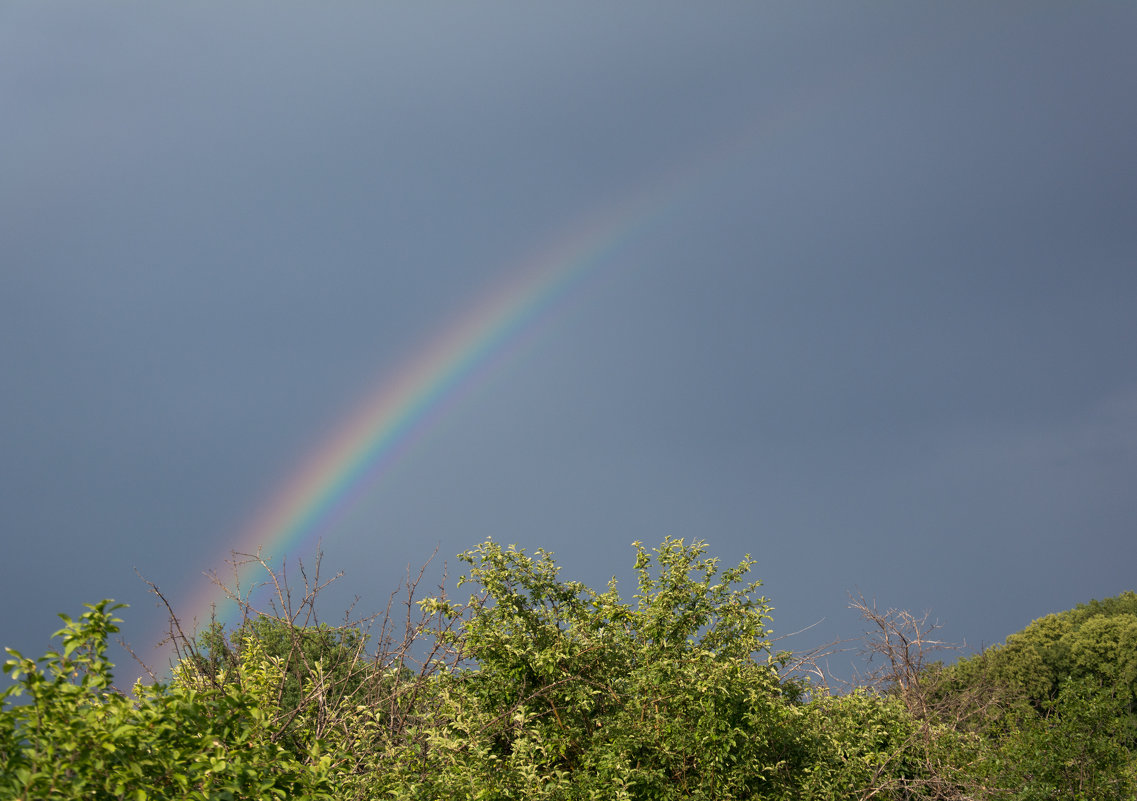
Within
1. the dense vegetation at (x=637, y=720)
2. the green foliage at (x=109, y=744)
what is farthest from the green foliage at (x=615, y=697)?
the green foliage at (x=109, y=744)

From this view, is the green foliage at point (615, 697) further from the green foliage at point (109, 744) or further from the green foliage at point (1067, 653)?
the green foliage at point (1067, 653)

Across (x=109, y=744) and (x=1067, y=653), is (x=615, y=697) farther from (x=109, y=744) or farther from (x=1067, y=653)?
(x=1067, y=653)

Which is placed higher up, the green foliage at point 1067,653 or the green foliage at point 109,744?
the green foliage at point 1067,653

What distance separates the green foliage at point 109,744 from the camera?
323cm

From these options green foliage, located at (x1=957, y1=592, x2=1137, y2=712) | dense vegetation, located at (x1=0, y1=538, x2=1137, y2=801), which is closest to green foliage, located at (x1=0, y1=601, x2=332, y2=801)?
dense vegetation, located at (x1=0, y1=538, x2=1137, y2=801)

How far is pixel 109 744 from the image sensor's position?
127 inches

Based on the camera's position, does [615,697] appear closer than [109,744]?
No

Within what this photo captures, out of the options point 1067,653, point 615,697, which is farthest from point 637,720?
point 1067,653

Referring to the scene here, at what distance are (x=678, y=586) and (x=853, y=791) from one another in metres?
2.73

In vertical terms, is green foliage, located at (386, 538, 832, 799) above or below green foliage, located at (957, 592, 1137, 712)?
below

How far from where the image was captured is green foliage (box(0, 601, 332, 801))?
3227 mm

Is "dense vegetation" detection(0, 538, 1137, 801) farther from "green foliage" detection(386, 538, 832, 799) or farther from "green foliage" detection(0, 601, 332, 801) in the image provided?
"green foliage" detection(0, 601, 332, 801)

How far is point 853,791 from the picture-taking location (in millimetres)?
8016

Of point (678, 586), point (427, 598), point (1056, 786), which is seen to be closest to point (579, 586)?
point (678, 586)
